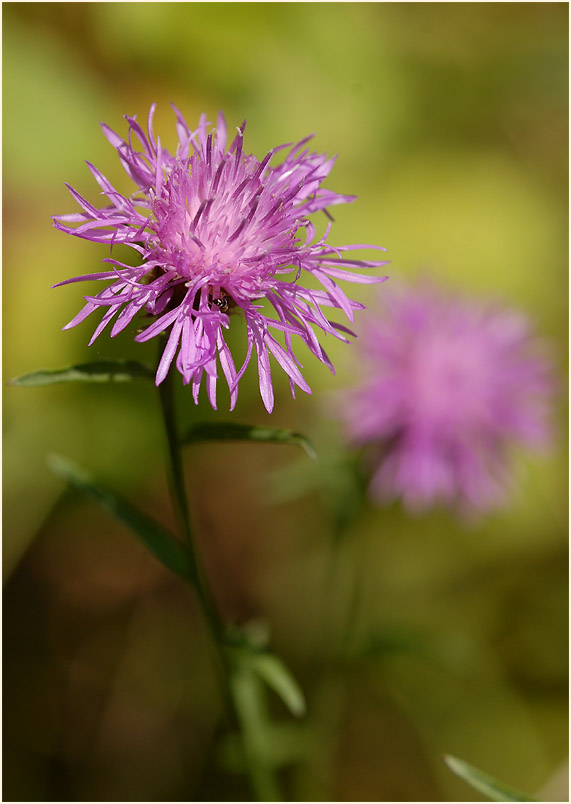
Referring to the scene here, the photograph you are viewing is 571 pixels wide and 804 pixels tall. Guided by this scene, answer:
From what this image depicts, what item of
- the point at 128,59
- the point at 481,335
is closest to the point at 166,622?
the point at 481,335

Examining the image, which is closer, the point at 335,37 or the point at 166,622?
the point at 166,622

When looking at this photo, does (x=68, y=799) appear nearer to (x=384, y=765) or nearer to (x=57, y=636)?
(x=57, y=636)

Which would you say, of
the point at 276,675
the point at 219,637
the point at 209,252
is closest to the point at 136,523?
the point at 219,637

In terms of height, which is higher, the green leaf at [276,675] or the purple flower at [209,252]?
the purple flower at [209,252]

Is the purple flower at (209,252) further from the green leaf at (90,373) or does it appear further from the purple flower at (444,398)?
the purple flower at (444,398)

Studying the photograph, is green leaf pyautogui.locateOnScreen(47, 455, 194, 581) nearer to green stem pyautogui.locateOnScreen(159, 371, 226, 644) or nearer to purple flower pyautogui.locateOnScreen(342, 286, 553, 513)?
green stem pyautogui.locateOnScreen(159, 371, 226, 644)

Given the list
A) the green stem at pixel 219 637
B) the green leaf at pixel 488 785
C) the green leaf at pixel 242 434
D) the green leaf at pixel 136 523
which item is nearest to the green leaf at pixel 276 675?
the green stem at pixel 219 637

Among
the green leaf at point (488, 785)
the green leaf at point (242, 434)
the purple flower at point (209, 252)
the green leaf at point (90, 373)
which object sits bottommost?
the green leaf at point (488, 785)
